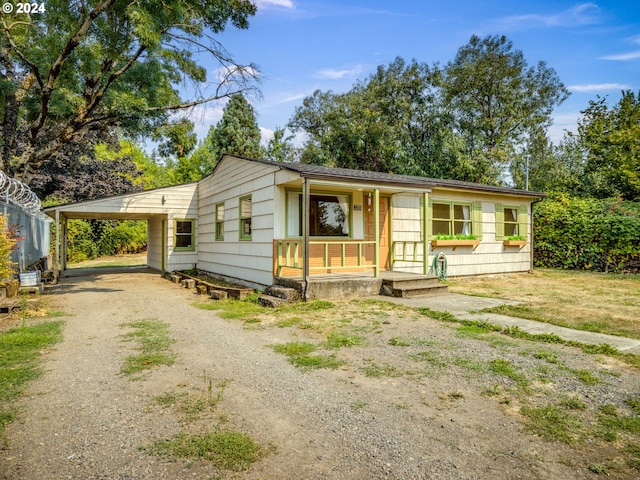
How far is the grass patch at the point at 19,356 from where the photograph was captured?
3412 mm

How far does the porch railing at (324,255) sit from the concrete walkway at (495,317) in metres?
1.52

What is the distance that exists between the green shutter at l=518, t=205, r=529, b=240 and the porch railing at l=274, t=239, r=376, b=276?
670 cm

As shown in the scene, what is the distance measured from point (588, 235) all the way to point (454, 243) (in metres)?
6.10

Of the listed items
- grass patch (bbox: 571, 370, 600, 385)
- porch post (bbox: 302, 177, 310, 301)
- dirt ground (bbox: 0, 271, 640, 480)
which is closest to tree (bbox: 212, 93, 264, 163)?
porch post (bbox: 302, 177, 310, 301)

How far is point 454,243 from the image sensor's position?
11.8 m

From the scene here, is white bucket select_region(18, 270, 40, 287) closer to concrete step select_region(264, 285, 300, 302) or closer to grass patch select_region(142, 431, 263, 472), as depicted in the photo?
concrete step select_region(264, 285, 300, 302)

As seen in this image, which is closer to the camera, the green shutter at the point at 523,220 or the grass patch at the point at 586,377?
the grass patch at the point at 586,377

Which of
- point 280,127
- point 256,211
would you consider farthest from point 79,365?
point 280,127

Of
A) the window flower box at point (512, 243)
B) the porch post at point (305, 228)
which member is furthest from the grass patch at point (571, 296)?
the porch post at point (305, 228)

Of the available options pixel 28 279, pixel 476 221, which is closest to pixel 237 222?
pixel 28 279

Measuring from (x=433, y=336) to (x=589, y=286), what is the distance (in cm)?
764

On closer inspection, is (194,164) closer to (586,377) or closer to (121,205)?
(121,205)

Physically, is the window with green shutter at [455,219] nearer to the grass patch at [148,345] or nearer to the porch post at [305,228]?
the porch post at [305,228]

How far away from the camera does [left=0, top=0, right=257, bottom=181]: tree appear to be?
987 centimetres
